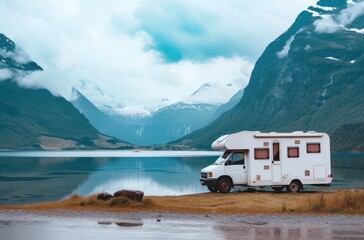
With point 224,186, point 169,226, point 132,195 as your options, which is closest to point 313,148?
point 224,186

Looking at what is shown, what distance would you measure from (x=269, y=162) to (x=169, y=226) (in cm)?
1819

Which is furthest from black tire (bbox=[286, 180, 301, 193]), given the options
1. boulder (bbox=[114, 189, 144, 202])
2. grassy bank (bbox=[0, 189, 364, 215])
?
boulder (bbox=[114, 189, 144, 202])

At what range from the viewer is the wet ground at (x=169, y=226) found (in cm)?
1762

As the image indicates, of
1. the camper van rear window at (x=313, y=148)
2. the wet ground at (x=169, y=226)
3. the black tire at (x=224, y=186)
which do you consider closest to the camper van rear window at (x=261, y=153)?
the black tire at (x=224, y=186)

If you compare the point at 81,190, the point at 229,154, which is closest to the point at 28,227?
the point at 229,154

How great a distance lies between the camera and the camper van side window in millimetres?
37031

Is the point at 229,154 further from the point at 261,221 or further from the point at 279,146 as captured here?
the point at 261,221

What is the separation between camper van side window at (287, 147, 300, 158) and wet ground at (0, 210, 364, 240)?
14.2 m

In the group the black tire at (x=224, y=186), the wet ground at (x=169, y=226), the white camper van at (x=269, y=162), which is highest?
the white camper van at (x=269, y=162)

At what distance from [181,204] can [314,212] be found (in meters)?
7.91

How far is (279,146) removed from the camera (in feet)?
121

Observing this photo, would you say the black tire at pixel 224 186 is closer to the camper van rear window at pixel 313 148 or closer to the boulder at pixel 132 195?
the camper van rear window at pixel 313 148

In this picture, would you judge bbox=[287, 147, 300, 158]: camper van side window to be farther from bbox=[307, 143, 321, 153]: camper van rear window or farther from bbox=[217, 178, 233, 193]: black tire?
bbox=[217, 178, 233, 193]: black tire

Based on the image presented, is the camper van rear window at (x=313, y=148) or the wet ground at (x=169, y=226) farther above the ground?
the camper van rear window at (x=313, y=148)
